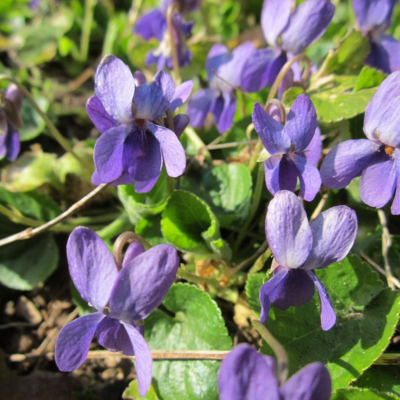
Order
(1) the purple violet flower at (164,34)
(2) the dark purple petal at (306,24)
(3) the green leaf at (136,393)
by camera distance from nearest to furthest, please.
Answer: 1. (3) the green leaf at (136,393)
2. (2) the dark purple petal at (306,24)
3. (1) the purple violet flower at (164,34)

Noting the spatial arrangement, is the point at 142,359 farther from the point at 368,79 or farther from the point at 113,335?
the point at 368,79

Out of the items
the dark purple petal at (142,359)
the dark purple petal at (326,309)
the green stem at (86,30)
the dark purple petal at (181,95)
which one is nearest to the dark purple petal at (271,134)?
the dark purple petal at (181,95)

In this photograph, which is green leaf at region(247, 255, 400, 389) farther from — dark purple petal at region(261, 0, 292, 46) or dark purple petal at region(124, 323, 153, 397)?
dark purple petal at region(261, 0, 292, 46)

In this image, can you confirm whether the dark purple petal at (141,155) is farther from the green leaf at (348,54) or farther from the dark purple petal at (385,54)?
the dark purple petal at (385,54)

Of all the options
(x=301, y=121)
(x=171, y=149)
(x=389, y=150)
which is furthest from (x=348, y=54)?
(x=171, y=149)

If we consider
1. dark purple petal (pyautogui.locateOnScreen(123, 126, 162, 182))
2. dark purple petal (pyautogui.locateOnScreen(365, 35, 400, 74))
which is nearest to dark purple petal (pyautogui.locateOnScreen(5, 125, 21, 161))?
dark purple petal (pyautogui.locateOnScreen(123, 126, 162, 182))

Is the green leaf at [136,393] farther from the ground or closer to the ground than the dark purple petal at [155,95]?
closer to the ground
